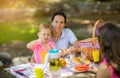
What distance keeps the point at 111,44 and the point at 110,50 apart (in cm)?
6

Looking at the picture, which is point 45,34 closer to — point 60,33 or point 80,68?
point 60,33

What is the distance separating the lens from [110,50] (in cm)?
283

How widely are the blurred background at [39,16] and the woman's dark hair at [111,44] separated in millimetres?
4640

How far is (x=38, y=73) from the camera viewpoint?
3.51m

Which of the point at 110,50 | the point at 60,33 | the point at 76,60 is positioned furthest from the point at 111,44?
the point at 60,33

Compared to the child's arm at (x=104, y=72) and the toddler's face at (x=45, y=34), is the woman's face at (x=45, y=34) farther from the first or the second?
the child's arm at (x=104, y=72)

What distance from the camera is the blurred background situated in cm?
824

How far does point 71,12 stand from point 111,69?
857 cm

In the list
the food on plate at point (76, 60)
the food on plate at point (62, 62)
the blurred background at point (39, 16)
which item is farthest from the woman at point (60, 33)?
the blurred background at point (39, 16)

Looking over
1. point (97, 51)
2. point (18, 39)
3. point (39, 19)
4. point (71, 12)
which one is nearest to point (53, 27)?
point (97, 51)

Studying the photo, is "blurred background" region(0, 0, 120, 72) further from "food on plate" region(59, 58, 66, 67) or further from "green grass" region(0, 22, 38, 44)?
"food on plate" region(59, 58, 66, 67)

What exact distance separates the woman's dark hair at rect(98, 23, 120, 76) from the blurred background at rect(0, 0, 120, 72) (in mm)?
4640

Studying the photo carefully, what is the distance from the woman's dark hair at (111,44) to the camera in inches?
110

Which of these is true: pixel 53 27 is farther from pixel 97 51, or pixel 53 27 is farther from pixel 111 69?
pixel 111 69
